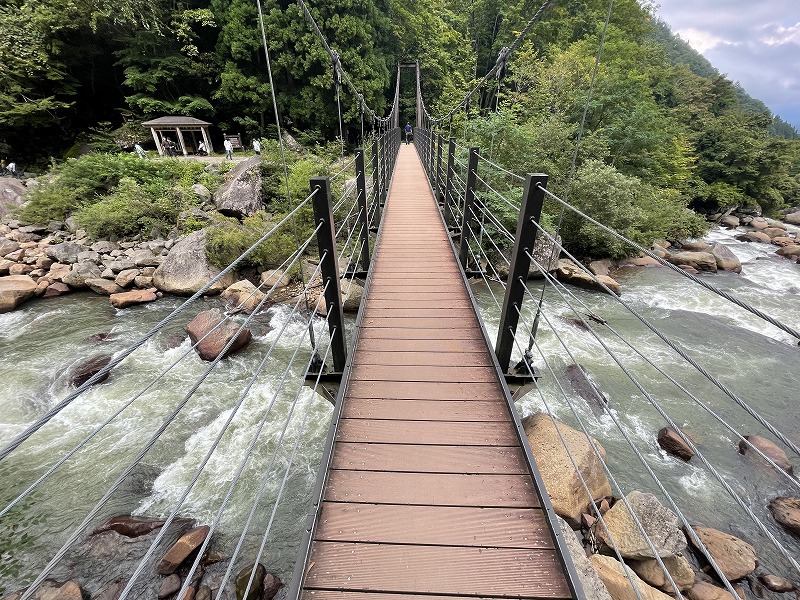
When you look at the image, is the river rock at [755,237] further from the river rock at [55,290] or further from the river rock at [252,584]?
the river rock at [55,290]

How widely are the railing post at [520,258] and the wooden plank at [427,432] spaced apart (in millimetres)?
503

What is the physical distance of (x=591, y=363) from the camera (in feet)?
17.9

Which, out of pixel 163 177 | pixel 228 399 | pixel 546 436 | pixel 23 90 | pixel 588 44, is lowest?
pixel 228 399

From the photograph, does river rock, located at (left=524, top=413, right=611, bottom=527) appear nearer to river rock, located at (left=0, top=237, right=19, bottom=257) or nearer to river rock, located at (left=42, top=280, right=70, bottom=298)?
river rock, located at (left=42, top=280, right=70, bottom=298)

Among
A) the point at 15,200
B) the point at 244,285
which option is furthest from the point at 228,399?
the point at 15,200

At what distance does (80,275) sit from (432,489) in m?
8.75

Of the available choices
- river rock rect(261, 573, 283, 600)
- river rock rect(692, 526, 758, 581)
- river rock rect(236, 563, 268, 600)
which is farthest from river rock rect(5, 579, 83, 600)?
river rock rect(692, 526, 758, 581)

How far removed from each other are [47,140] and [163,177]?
→ 7454 millimetres

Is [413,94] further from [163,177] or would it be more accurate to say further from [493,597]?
[493,597]

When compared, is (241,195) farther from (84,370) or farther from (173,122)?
(173,122)

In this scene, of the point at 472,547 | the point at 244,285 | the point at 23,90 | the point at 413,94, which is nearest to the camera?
the point at 472,547

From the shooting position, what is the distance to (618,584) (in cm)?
273

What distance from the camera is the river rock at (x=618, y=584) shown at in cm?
268

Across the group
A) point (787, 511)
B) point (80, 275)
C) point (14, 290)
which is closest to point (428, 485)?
point (787, 511)
